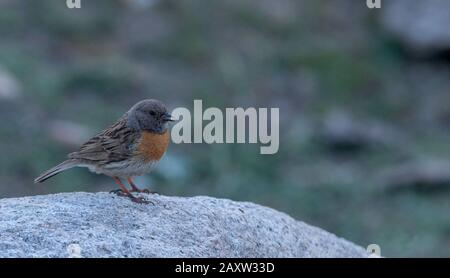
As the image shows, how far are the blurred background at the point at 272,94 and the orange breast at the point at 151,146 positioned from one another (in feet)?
18.9

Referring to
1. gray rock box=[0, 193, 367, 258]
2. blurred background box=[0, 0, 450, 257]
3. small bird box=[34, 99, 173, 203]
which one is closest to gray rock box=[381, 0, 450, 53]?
blurred background box=[0, 0, 450, 257]

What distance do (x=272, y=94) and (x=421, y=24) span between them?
3.27 meters

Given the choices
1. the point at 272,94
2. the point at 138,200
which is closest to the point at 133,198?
the point at 138,200

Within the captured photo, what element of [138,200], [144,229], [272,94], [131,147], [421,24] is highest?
[421,24]

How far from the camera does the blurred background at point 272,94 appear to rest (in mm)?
13617

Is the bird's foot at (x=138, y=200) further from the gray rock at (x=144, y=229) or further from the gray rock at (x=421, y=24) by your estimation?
the gray rock at (x=421, y=24)

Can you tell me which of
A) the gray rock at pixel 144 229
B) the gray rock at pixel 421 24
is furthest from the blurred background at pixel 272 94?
the gray rock at pixel 144 229

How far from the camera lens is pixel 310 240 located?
25.6 feet

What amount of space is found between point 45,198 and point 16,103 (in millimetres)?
8711

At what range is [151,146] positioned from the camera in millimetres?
6961

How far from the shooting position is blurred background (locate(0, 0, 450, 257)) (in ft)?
44.7

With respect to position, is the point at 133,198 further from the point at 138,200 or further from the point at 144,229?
the point at 144,229
